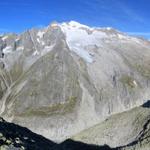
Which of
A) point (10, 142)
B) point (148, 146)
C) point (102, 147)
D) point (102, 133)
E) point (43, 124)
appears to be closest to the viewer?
point (10, 142)

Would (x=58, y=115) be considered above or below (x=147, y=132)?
above

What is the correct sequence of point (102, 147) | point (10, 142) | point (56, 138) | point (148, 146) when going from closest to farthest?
1. point (10, 142)
2. point (148, 146)
3. point (102, 147)
4. point (56, 138)

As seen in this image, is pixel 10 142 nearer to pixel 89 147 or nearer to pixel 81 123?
pixel 89 147

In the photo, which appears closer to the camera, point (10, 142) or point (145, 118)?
point (10, 142)

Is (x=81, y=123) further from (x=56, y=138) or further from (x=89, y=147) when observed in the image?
(x=89, y=147)

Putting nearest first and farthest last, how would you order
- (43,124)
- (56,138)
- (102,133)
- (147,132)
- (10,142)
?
1. (10,142)
2. (147,132)
3. (102,133)
4. (56,138)
5. (43,124)

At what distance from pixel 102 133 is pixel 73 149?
42.8 feet

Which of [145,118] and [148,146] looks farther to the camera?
[145,118]

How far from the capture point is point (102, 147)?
110500mm

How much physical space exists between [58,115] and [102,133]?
76.7 metres

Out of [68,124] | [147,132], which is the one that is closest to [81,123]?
[68,124]

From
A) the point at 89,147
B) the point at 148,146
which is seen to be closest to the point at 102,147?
the point at 89,147

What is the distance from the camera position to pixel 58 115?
195500 mm

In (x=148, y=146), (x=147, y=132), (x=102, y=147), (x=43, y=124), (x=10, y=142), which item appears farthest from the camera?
(x=43, y=124)
